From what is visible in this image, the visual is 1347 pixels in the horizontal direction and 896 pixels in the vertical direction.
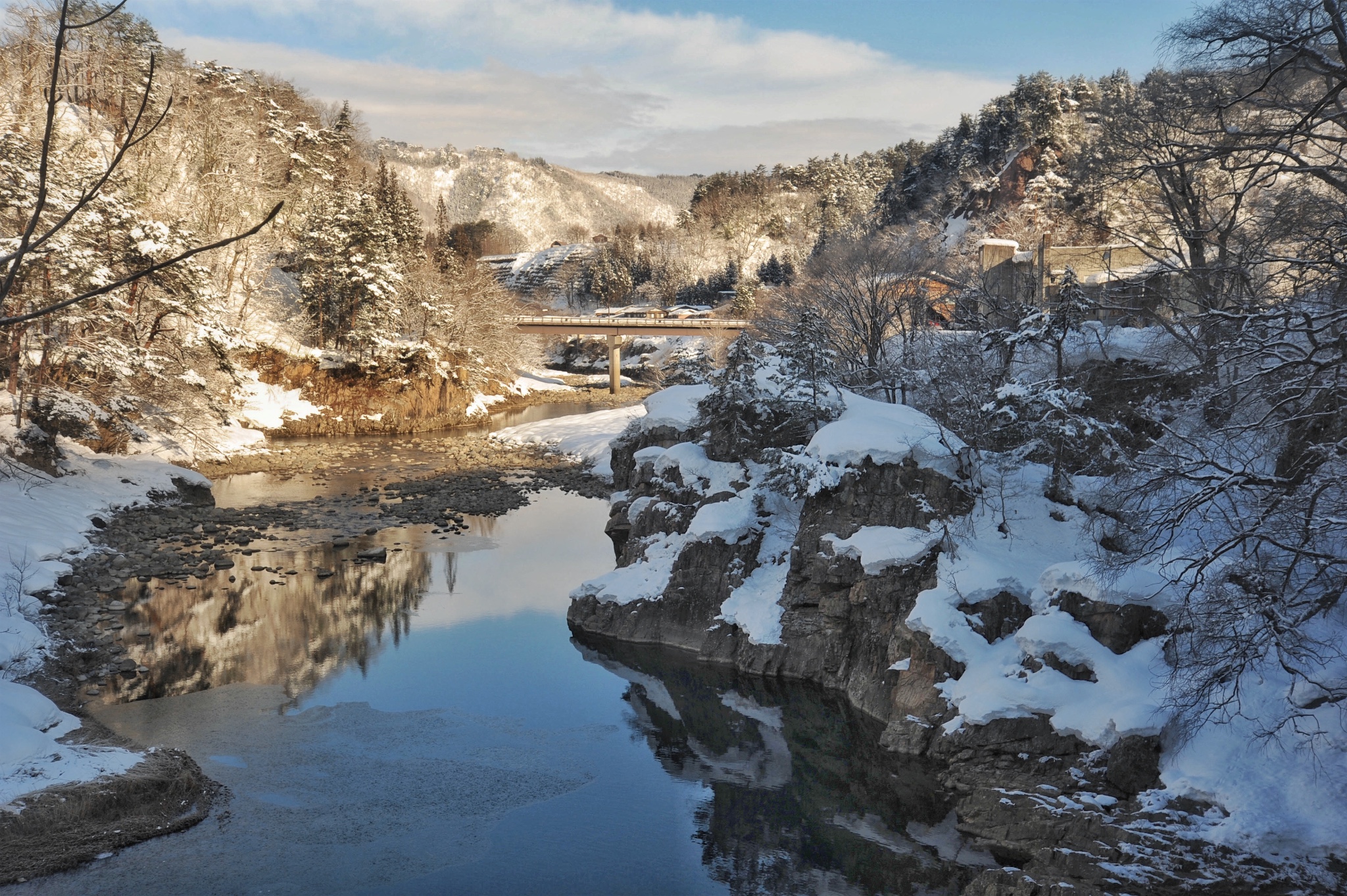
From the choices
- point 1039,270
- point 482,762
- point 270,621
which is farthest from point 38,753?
point 1039,270

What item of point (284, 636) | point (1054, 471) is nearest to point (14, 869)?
point (284, 636)

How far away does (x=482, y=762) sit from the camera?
506 inches

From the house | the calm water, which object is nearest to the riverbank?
the calm water

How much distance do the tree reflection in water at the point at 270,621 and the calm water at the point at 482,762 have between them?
0.06 m

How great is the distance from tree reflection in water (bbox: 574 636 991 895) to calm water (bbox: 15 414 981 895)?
4 centimetres

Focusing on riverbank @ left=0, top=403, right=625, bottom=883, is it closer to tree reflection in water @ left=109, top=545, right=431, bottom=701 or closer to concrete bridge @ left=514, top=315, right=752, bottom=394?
tree reflection in water @ left=109, top=545, right=431, bottom=701

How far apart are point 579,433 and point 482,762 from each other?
2781 cm

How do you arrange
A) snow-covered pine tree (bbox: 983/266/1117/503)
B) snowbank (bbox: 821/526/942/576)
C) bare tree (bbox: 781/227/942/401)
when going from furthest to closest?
1. bare tree (bbox: 781/227/942/401)
2. snow-covered pine tree (bbox: 983/266/1117/503)
3. snowbank (bbox: 821/526/942/576)

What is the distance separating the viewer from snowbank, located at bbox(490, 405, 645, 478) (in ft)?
121

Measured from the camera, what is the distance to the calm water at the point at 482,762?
10188 millimetres

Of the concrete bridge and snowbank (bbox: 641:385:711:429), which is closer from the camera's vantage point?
snowbank (bbox: 641:385:711:429)

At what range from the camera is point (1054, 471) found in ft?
54.0

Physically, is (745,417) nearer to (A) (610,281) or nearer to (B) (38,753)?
(B) (38,753)

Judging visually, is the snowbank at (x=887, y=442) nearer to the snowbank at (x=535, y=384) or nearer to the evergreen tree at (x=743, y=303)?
the evergreen tree at (x=743, y=303)
